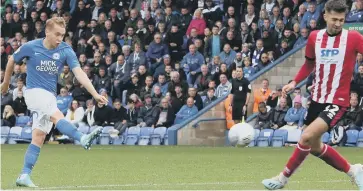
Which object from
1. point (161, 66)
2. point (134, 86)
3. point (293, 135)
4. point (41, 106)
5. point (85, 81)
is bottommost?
point (293, 135)

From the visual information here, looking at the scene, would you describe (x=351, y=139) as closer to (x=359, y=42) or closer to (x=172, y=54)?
(x=172, y=54)

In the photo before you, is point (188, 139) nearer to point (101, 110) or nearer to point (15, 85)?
point (101, 110)

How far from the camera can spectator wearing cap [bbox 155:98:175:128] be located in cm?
2880

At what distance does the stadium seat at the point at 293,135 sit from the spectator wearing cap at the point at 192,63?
4.33 meters

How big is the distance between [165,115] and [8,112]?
16.6ft

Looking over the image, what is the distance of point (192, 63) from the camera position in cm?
3009

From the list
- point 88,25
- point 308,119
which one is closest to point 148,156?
point 308,119

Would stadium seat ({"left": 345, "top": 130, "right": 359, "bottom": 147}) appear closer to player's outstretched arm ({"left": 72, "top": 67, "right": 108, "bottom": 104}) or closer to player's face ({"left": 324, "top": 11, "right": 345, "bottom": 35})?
player's outstretched arm ({"left": 72, "top": 67, "right": 108, "bottom": 104})

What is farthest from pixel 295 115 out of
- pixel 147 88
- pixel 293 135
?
pixel 147 88

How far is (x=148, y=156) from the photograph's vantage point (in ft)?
→ 71.8

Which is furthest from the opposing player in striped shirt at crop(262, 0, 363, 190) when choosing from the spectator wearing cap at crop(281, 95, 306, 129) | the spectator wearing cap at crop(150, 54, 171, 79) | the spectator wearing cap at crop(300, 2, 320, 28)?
the spectator wearing cap at crop(150, 54, 171, 79)

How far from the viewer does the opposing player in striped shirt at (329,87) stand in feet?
39.2

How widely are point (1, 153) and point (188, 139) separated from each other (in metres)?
6.61

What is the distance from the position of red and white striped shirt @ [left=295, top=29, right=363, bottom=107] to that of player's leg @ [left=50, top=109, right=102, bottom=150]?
8.96ft
